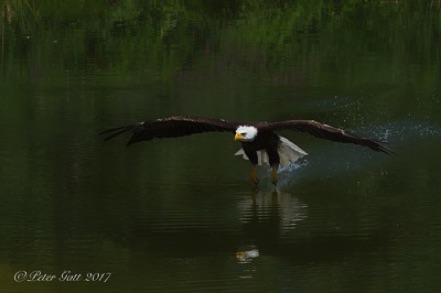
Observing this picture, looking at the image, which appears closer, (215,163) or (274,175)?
(274,175)

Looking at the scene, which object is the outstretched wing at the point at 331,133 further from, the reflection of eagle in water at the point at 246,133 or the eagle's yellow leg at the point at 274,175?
the eagle's yellow leg at the point at 274,175

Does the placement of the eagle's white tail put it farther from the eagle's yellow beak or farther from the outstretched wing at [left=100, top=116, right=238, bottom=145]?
the eagle's yellow beak

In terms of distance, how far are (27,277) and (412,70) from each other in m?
11.7

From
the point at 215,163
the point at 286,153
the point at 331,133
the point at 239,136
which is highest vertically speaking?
the point at 331,133

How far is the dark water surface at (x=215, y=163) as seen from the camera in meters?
11.4

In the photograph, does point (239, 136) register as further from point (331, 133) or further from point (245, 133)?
point (331, 133)

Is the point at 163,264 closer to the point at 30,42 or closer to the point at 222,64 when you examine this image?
the point at 222,64

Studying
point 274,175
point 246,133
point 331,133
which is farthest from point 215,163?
point 331,133

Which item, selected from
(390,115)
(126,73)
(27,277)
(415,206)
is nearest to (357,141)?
(415,206)

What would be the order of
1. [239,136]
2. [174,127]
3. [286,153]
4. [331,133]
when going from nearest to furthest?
1. [331,133]
2. [239,136]
3. [174,127]
4. [286,153]

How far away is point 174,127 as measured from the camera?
14.4 metres

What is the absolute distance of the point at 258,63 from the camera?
22391mm

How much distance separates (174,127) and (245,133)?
2.69 feet

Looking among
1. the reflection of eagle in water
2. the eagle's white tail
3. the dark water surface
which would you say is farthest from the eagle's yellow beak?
the eagle's white tail
